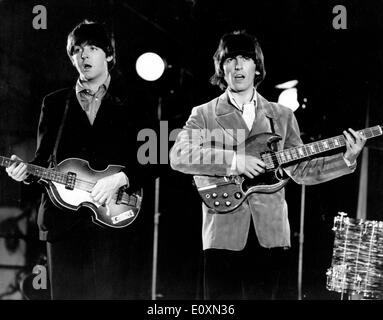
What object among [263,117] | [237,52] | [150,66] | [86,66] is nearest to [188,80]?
[150,66]

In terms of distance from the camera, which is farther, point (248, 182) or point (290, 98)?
point (290, 98)

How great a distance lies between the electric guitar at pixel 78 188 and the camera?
11.8 ft

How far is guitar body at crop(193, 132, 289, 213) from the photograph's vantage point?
3.54 meters

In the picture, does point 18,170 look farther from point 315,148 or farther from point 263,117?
point 315,148

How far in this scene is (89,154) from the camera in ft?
12.0

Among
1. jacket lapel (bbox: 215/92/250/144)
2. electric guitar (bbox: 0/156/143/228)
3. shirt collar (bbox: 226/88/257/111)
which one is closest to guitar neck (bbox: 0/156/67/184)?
electric guitar (bbox: 0/156/143/228)

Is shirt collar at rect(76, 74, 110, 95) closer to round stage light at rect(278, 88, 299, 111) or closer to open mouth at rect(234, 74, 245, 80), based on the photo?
open mouth at rect(234, 74, 245, 80)

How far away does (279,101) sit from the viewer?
12.2 feet

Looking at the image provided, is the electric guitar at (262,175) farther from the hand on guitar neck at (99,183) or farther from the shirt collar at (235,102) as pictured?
the hand on guitar neck at (99,183)

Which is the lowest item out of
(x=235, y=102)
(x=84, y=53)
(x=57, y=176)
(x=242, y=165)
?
(x=57, y=176)

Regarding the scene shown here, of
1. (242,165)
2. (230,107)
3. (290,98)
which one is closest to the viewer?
(242,165)

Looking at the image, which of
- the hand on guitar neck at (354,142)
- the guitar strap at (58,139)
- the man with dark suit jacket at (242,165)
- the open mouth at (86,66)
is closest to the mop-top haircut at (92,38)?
the open mouth at (86,66)

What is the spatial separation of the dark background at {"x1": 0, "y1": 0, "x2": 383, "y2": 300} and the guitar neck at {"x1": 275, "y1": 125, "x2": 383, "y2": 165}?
0.13 m

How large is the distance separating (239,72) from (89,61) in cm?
97
